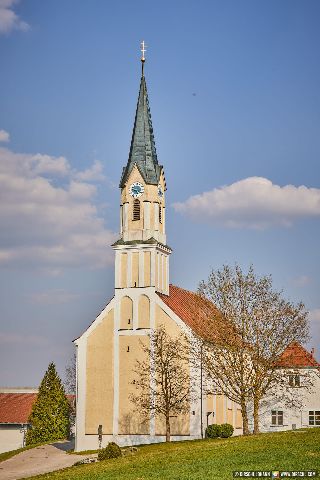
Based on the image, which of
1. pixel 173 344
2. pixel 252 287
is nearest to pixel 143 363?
pixel 173 344

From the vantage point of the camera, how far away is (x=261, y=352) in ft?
167

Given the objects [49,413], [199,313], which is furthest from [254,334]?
[49,413]

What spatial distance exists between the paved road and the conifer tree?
8349 mm

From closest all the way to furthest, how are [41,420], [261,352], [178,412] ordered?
[261,352] → [178,412] → [41,420]

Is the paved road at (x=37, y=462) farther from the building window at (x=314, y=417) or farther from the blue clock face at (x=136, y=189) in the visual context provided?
the blue clock face at (x=136, y=189)

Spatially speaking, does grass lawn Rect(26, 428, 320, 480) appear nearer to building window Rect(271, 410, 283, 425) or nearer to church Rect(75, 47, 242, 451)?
church Rect(75, 47, 242, 451)

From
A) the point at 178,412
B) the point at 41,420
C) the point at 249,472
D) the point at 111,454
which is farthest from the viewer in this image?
the point at 41,420

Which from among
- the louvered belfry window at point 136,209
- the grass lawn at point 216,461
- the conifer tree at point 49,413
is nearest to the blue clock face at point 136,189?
the louvered belfry window at point 136,209

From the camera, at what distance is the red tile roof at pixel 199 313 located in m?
52.2

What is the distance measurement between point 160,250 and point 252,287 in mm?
10759

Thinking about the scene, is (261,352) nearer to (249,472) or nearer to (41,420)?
(249,472)

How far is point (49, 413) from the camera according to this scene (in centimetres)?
7331

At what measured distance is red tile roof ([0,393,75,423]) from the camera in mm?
76250

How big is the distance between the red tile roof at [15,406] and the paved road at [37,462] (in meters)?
12.7
